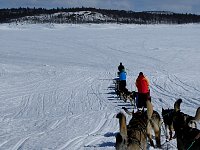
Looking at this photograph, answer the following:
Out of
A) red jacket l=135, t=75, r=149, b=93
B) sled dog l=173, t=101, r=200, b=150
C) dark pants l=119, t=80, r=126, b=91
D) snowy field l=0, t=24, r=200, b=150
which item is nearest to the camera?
sled dog l=173, t=101, r=200, b=150

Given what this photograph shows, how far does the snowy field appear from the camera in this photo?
9.25m

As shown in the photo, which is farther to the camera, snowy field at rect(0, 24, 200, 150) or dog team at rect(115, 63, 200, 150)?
snowy field at rect(0, 24, 200, 150)

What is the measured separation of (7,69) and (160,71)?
32.7 feet

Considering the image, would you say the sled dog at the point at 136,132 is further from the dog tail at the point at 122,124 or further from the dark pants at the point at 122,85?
the dark pants at the point at 122,85

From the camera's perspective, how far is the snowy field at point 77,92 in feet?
30.3

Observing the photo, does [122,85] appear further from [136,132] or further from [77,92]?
[136,132]

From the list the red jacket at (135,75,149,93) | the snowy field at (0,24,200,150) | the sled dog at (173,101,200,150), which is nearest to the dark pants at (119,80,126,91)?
the snowy field at (0,24,200,150)

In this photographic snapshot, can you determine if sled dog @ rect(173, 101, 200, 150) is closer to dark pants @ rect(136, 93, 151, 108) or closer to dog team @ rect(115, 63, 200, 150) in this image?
dog team @ rect(115, 63, 200, 150)

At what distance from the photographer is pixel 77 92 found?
687 inches

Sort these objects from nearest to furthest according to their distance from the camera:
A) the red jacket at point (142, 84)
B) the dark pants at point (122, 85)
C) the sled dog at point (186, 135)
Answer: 1. the sled dog at point (186, 135)
2. the red jacket at point (142, 84)
3. the dark pants at point (122, 85)

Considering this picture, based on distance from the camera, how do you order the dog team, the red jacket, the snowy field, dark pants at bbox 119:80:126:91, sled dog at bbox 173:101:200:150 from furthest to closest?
dark pants at bbox 119:80:126:91 < the red jacket < the snowy field < the dog team < sled dog at bbox 173:101:200:150

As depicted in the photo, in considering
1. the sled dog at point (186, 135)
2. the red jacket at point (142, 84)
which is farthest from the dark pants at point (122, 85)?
the sled dog at point (186, 135)

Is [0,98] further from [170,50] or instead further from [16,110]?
[170,50]

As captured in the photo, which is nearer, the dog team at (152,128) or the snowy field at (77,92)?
the dog team at (152,128)
